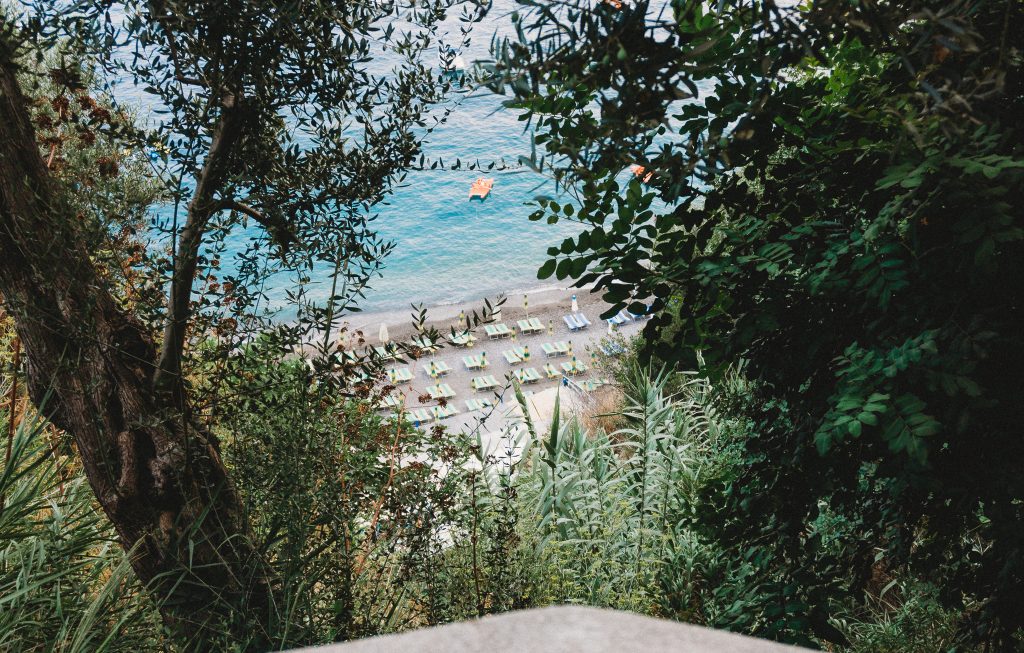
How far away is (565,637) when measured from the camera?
1007mm

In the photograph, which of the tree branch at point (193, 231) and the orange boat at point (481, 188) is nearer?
the tree branch at point (193, 231)

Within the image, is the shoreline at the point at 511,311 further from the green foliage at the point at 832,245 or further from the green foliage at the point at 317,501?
the green foliage at the point at 832,245

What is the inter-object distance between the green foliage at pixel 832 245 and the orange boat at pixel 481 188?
21.6 meters

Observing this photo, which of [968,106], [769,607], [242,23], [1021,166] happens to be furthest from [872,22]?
[242,23]

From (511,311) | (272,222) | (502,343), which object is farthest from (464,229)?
(272,222)

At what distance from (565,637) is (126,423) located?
2269 millimetres

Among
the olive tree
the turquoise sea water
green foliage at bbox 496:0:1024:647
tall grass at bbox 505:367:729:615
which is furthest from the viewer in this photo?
the turquoise sea water

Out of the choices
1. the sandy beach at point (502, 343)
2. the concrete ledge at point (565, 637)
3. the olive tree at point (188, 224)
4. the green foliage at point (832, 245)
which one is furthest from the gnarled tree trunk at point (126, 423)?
Result: the sandy beach at point (502, 343)

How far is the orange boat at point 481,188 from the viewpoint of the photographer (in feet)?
77.8

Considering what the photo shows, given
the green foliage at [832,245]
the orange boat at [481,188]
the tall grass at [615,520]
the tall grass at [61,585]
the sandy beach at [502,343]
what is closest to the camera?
the green foliage at [832,245]

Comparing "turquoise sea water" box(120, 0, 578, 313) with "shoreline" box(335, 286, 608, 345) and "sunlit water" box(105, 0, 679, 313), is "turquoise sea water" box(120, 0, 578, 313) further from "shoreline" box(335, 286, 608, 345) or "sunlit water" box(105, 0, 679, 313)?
"shoreline" box(335, 286, 608, 345)

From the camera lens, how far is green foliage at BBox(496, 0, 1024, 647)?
57.6 inches

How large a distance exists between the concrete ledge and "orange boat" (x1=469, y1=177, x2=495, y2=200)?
22.7 metres

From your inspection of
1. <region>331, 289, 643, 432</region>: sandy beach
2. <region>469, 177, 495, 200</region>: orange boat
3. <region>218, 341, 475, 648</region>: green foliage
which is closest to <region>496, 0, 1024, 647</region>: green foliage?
<region>218, 341, 475, 648</region>: green foliage
